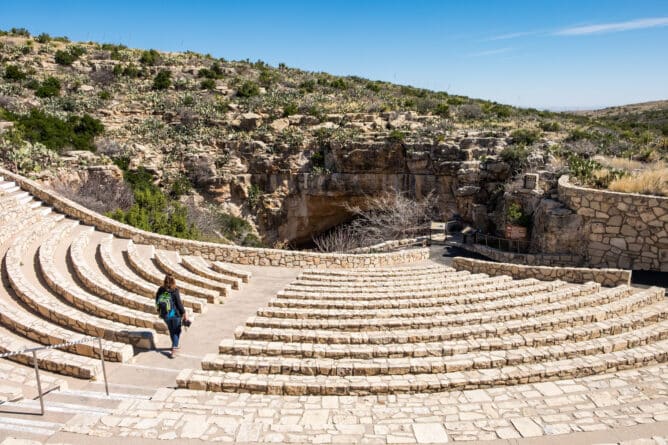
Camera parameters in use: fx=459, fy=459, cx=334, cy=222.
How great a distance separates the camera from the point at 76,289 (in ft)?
33.5

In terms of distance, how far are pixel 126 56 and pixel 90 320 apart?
37083mm

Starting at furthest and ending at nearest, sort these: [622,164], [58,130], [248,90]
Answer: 1. [248,90]
2. [58,130]
3. [622,164]

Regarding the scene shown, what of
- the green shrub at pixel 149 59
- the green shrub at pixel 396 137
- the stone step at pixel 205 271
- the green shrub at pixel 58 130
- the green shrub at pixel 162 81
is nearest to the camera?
the stone step at pixel 205 271

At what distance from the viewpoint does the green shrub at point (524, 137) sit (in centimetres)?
2425

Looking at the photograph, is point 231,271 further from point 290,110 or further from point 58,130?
point 290,110

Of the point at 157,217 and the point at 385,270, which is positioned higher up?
the point at 157,217

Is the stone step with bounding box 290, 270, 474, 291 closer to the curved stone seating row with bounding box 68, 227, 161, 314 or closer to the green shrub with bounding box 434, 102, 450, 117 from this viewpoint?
the curved stone seating row with bounding box 68, 227, 161, 314

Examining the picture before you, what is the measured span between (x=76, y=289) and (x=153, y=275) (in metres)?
1.93

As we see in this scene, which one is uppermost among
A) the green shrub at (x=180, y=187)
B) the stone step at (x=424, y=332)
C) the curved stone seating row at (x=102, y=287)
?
the green shrub at (x=180, y=187)

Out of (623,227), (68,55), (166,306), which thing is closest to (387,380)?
(166,306)

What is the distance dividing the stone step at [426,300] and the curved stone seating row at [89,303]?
280 centimetres

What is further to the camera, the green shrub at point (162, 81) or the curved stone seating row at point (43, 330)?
the green shrub at point (162, 81)

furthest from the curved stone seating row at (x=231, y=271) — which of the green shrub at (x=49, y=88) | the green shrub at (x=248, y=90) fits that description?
the green shrub at (x=49, y=88)

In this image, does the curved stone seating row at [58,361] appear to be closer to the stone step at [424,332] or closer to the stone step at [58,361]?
the stone step at [58,361]
